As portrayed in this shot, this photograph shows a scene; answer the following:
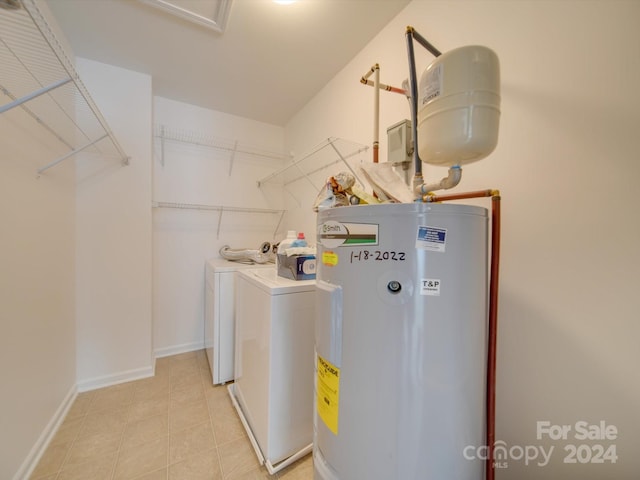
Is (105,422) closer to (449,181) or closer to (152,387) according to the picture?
(152,387)

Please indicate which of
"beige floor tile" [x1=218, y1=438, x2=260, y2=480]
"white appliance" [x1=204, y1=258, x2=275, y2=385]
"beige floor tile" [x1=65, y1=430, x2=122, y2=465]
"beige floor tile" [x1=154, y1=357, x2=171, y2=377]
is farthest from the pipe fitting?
"beige floor tile" [x1=154, y1=357, x2=171, y2=377]

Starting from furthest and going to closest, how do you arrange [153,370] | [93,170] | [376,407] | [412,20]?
[153,370] → [93,170] → [412,20] → [376,407]

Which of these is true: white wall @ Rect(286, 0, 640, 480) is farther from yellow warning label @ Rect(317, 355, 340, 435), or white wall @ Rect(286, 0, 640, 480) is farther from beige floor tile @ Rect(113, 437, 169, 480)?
beige floor tile @ Rect(113, 437, 169, 480)

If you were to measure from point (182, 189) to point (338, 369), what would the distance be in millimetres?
2509

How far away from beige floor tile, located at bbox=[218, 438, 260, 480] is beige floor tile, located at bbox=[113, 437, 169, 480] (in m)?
0.30

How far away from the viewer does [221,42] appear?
1662mm

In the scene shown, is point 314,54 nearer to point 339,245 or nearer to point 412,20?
point 412,20

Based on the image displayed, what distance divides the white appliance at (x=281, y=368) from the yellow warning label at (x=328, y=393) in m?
0.39

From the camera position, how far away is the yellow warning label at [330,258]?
72 centimetres

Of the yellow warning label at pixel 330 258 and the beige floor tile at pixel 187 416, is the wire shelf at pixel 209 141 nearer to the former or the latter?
the beige floor tile at pixel 187 416

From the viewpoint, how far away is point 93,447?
1.34 m

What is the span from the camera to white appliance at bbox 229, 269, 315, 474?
1148 mm

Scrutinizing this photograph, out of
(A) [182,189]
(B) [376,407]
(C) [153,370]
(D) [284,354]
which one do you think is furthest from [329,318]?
(A) [182,189]

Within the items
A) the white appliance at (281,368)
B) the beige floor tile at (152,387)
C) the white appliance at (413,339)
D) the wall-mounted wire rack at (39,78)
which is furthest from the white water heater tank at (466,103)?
the beige floor tile at (152,387)
